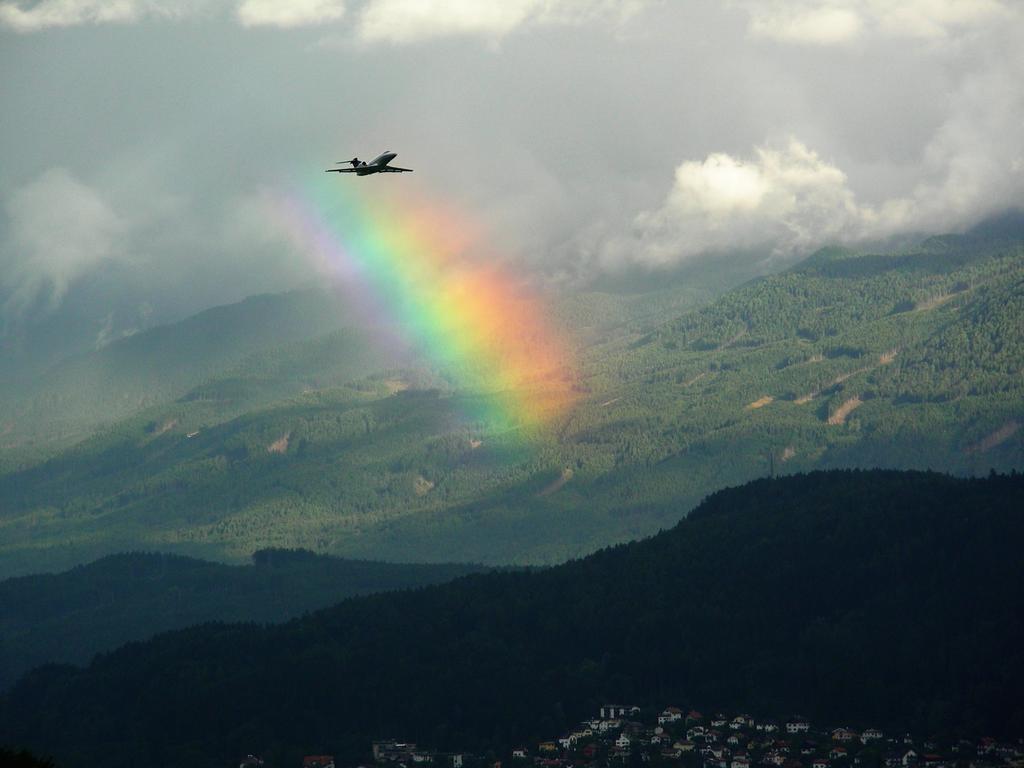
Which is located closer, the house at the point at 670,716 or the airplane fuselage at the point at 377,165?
the airplane fuselage at the point at 377,165

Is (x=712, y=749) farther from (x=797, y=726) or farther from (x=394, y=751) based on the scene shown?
(x=394, y=751)

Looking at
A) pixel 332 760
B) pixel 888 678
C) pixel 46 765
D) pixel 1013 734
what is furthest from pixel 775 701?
pixel 46 765

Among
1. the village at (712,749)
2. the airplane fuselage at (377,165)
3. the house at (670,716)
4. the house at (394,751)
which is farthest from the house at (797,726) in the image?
the airplane fuselage at (377,165)

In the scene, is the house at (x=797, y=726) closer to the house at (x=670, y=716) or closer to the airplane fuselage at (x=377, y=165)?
the house at (x=670, y=716)

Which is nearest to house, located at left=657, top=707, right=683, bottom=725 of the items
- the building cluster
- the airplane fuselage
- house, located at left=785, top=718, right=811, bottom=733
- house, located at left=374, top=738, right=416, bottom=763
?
the building cluster

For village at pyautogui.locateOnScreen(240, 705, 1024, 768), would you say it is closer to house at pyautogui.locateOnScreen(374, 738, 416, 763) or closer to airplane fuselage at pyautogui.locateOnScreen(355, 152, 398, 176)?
house at pyautogui.locateOnScreen(374, 738, 416, 763)

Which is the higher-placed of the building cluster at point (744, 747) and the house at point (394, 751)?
the house at point (394, 751)
